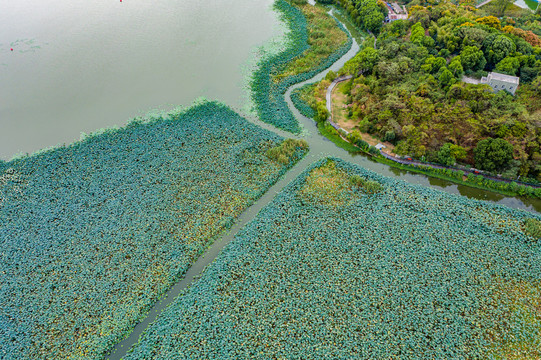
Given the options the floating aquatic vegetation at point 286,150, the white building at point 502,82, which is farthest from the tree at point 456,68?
the floating aquatic vegetation at point 286,150

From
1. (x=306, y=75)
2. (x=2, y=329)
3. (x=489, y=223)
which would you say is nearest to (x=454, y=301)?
(x=489, y=223)

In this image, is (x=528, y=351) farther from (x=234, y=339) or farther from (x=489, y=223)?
(x=234, y=339)

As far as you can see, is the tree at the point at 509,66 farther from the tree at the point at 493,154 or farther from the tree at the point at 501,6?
the tree at the point at 501,6

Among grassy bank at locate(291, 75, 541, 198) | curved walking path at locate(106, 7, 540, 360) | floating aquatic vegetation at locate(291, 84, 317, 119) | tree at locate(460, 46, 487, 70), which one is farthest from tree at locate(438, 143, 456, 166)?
tree at locate(460, 46, 487, 70)

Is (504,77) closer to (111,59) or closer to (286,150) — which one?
(286,150)

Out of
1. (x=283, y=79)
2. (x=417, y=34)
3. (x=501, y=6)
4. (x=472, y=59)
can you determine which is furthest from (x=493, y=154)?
(x=501, y=6)
